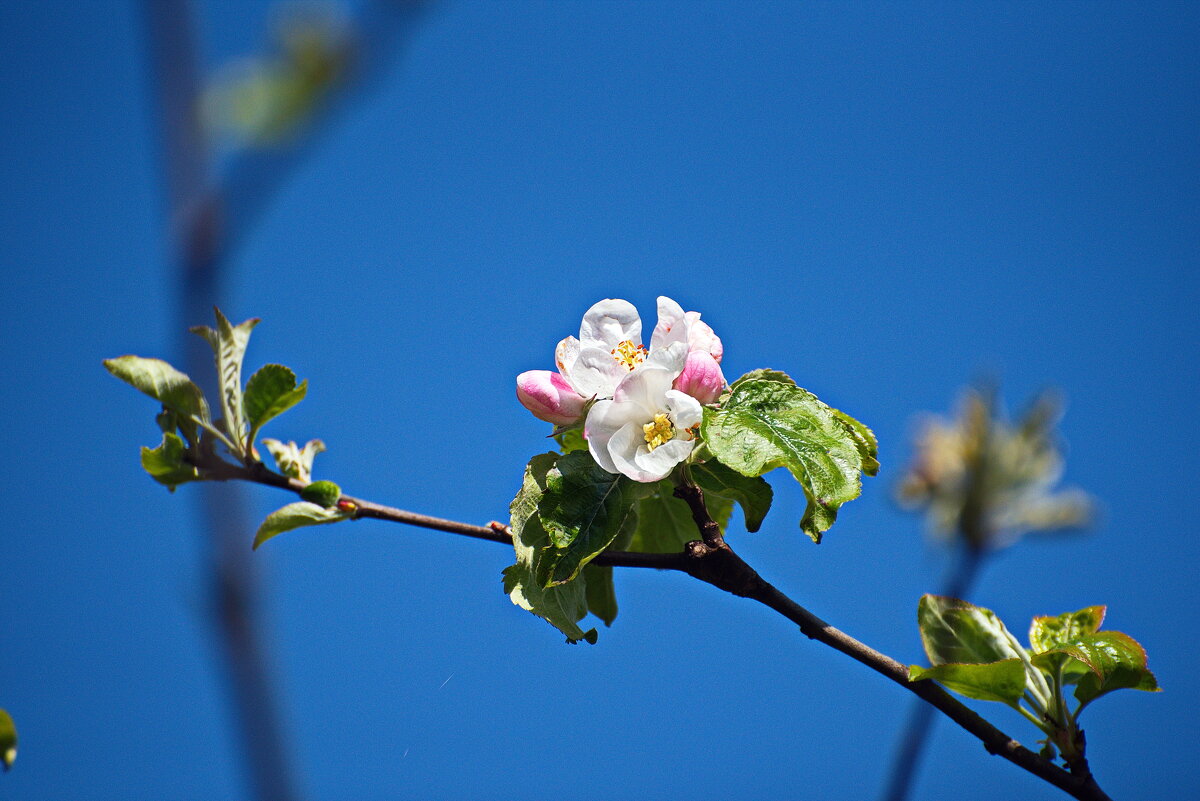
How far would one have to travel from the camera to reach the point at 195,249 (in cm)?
106

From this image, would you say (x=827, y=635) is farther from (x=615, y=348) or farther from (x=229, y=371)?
(x=229, y=371)

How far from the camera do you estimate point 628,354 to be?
155 cm

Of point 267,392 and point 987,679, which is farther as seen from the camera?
point 267,392

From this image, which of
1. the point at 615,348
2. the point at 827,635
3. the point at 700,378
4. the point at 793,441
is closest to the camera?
the point at 827,635

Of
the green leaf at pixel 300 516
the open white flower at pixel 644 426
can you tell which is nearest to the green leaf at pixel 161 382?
the green leaf at pixel 300 516

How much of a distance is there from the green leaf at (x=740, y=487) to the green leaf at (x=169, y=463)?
79 cm

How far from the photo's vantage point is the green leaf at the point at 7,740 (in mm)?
1440

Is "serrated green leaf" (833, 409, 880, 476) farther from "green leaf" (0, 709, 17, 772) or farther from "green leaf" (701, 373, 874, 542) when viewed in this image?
"green leaf" (0, 709, 17, 772)

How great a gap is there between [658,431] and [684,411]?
5 cm

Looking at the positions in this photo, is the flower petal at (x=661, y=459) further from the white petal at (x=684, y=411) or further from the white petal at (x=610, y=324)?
the white petal at (x=610, y=324)

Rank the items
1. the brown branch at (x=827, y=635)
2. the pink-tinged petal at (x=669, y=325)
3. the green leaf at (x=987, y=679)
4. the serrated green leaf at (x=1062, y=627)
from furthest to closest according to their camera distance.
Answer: the serrated green leaf at (x=1062, y=627) → the pink-tinged petal at (x=669, y=325) → the green leaf at (x=987, y=679) → the brown branch at (x=827, y=635)

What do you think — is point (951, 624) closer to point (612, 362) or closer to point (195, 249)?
point (612, 362)

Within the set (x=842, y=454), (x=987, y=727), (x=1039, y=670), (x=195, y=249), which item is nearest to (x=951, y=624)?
(x=1039, y=670)

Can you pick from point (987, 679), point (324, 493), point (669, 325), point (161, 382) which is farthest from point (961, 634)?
point (161, 382)
